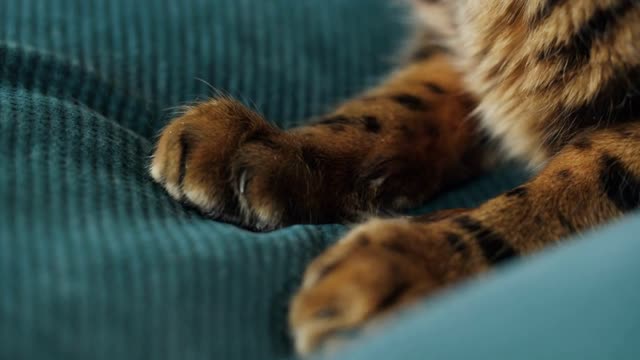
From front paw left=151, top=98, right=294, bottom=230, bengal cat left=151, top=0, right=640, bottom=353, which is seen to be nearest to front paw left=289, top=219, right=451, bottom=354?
bengal cat left=151, top=0, right=640, bottom=353

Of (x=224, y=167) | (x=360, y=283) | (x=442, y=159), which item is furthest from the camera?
(x=442, y=159)

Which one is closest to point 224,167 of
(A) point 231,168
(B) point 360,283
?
(A) point 231,168

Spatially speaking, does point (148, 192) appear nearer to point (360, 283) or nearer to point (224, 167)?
point (224, 167)

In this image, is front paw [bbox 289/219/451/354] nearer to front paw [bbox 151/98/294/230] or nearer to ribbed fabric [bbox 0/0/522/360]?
ribbed fabric [bbox 0/0/522/360]

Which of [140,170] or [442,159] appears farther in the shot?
[442,159]

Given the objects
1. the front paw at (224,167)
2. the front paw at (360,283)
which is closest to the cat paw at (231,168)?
the front paw at (224,167)

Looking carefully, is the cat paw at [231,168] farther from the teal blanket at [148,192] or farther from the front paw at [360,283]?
the front paw at [360,283]

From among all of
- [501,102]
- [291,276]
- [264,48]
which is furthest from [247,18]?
[291,276]

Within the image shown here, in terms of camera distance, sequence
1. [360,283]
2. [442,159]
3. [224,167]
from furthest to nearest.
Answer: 1. [442,159]
2. [224,167]
3. [360,283]
